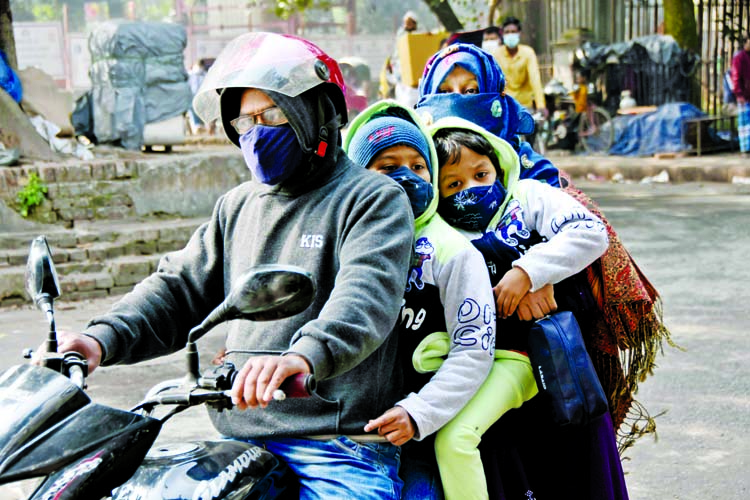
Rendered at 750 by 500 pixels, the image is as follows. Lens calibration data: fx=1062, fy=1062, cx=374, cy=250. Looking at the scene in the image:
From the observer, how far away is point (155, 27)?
482 inches

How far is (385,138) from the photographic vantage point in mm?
2393

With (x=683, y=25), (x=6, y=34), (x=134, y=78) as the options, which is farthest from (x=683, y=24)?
(x=6, y=34)

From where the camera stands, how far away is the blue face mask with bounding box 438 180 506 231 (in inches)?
99.5

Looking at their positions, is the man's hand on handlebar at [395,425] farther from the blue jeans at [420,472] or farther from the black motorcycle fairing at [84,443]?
the black motorcycle fairing at [84,443]

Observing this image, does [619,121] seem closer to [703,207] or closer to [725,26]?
[725,26]

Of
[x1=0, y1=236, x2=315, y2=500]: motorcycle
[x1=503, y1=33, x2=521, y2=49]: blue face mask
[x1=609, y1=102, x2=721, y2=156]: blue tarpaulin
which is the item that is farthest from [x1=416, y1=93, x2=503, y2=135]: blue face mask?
[x1=609, y1=102, x2=721, y2=156]: blue tarpaulin

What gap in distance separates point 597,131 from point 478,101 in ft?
48.1

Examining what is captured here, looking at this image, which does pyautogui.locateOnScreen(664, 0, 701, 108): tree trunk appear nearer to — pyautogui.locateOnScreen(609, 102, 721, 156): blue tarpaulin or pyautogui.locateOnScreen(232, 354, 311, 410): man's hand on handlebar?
pyautogui.locateOnScreen(609, 102, 721, 156): blue tarpaulin

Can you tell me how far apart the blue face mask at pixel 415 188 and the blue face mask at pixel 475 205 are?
0.17m

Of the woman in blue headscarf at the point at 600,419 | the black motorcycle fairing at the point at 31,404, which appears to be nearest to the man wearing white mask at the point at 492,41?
the woman in blue headscarf at the point at 600,419

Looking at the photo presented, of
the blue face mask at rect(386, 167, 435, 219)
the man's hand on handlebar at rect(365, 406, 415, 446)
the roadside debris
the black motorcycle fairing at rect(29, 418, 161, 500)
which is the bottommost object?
the roadside debris

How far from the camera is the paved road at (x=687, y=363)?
436 cm

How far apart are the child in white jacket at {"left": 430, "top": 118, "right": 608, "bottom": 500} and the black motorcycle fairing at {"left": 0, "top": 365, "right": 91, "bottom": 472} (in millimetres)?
913

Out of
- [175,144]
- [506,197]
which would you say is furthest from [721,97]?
[506,197]
